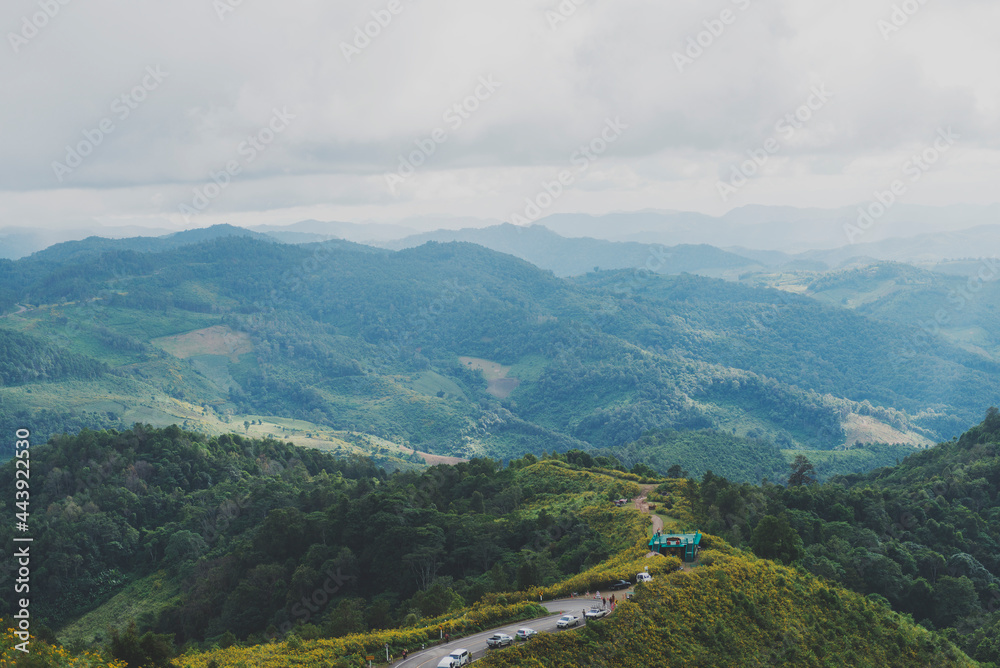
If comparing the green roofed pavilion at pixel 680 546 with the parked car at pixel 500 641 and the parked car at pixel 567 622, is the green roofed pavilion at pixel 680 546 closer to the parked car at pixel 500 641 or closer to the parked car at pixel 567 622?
the parked car at pixel 567 622

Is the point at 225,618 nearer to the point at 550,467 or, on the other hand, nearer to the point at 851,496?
the point at 550,467

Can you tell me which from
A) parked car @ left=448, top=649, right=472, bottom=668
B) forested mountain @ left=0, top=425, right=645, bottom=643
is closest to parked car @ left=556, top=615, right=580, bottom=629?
parked car @ left=448, top=649, right=472, bottom=668

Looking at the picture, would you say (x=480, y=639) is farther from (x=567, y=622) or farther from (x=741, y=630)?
(x=741, y=630)

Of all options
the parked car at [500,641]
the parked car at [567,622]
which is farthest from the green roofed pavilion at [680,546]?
the parked car at [500,641]

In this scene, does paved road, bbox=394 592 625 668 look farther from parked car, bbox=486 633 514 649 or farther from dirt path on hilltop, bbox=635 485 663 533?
dirt path on hilltop, bbox=635 485 663 533

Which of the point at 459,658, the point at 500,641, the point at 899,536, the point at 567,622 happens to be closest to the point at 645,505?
the point at 899,536
